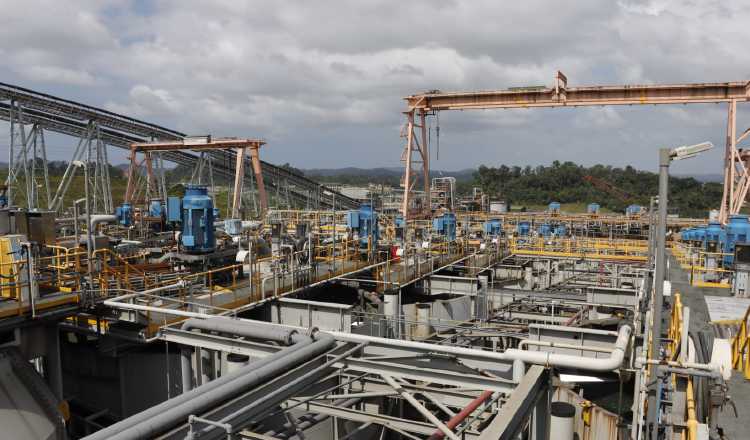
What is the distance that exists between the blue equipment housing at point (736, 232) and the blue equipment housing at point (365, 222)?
611 inches

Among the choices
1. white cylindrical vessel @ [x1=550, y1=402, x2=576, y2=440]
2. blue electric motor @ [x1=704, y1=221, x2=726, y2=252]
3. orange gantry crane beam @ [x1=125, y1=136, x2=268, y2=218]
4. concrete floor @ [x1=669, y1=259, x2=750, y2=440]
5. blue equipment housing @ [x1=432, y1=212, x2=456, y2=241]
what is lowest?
white cylindrical vessel @ [x1=550, y1=402, x2=576, y2=440]

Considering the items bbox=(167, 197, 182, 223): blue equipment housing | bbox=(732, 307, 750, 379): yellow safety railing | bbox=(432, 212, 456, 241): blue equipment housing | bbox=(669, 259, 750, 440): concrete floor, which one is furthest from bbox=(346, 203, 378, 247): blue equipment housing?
bbox=(732, 307, 750, 379): yellow safety railing

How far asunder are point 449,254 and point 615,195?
9587cm

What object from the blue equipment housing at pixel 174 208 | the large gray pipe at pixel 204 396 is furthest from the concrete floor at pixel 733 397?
the blue equipment housing at pixel 174 208

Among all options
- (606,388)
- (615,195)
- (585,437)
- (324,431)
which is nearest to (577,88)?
(606,388)

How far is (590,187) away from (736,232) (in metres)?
95.4

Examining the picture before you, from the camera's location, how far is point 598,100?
28.6m

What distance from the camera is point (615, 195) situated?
110 meters

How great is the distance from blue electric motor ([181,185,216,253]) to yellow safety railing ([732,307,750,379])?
13.9 meters

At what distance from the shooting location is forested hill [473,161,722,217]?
9832cm

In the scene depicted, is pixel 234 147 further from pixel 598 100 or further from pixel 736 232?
pixel 736 232

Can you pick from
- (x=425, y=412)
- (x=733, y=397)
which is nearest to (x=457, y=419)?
(x=425, y=412)

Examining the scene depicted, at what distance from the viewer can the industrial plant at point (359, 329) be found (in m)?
6.59

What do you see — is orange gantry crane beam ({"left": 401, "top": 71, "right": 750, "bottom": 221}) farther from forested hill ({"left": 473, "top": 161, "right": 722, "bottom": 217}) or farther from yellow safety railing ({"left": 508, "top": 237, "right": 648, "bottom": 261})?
forested hill ({"left": 473, "top": 161, "right": 722, "bottom": 217})
